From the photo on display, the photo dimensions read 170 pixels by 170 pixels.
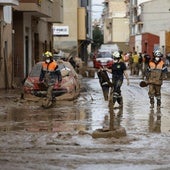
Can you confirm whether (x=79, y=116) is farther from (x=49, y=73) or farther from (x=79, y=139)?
(x=79, y=139)

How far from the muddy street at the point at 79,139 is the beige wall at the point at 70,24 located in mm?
40524

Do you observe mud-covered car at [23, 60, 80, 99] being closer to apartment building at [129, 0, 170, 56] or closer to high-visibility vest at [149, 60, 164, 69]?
high-visibility vest at [149, 60, 164, 69]

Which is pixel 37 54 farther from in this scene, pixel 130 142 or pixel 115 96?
pixel 130 142

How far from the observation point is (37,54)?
3788 centimetres

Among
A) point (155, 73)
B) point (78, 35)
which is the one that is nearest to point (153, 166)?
point (155, 73)

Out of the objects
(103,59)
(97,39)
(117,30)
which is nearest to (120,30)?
(117,30)

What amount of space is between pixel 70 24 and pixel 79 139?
48608mm

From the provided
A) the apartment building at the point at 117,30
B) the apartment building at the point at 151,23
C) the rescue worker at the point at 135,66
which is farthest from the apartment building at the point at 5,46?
the apartment building at the point at 117,30

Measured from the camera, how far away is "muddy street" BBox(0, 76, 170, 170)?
367 inches

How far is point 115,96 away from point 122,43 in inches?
3801

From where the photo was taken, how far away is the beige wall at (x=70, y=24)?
59.4 meters

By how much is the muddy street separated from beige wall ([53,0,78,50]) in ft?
133

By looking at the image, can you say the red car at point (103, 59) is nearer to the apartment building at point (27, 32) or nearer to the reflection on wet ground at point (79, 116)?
the apartment building at point (27, 32)

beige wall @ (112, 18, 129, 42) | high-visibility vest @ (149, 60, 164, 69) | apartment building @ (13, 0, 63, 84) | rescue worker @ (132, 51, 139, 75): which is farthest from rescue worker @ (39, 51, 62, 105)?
beige wall @ (112, 18, 129, 42)
